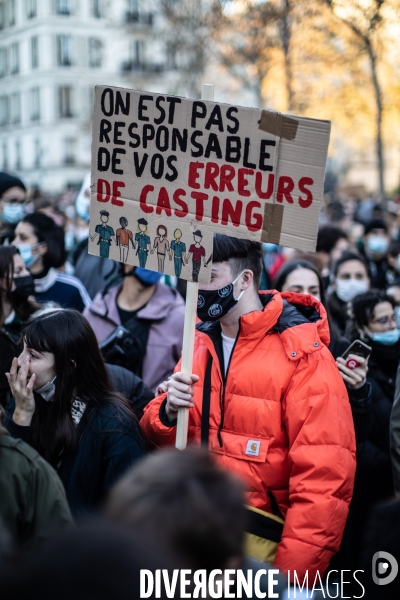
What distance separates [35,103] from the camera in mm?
54188

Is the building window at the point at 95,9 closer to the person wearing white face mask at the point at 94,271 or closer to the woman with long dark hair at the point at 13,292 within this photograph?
the person wearing white face mask at the point at 94,271

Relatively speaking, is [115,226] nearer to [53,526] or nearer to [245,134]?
[245,134]

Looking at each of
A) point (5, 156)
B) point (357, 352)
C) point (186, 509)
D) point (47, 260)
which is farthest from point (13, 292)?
point (5, 156)

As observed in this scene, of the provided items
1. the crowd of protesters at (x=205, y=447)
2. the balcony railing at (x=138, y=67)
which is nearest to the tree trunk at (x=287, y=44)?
the crowd of protesters at (x=205, y=447)

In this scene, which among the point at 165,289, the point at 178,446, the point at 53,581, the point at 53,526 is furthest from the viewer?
the point at 165,289

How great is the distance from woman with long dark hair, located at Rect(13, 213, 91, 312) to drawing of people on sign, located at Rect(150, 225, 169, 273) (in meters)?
2.30

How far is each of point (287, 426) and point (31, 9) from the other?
53972 millimetres

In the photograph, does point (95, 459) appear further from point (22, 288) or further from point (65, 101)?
point (65, 101)

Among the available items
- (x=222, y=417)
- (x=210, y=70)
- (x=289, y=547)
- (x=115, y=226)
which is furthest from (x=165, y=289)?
(x=210, y=70)

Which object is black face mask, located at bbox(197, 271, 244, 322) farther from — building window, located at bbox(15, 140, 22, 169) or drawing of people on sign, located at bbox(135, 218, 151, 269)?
building window, located at bbox(15, 140, 22, 169)

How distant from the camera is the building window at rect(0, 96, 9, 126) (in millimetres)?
58312

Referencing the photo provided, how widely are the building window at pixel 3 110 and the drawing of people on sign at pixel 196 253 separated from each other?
59083 mm

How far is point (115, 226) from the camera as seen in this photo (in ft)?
10.7

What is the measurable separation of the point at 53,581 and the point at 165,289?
401cm
